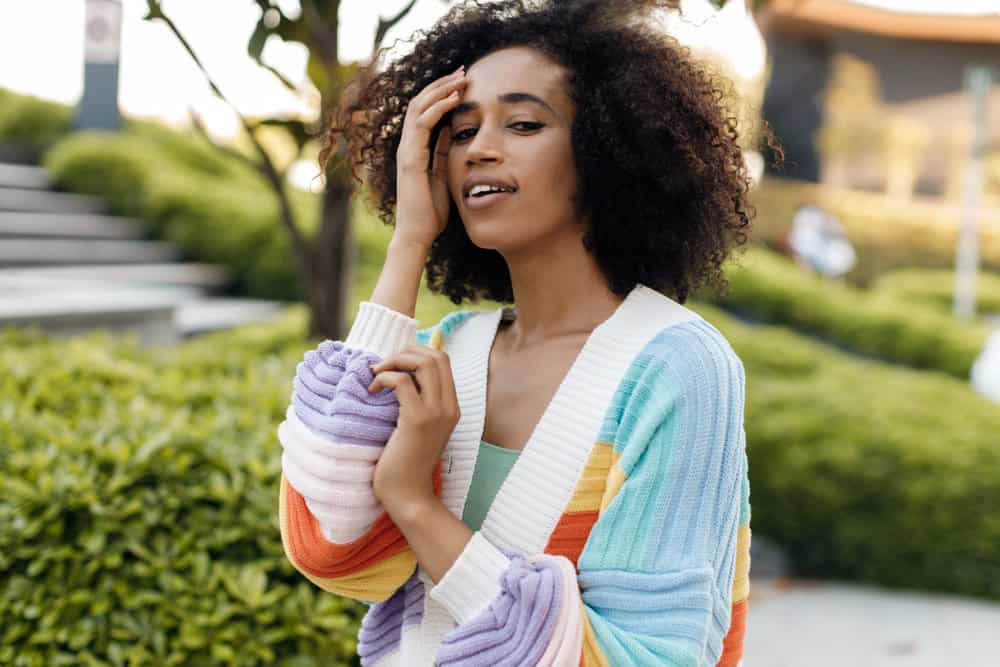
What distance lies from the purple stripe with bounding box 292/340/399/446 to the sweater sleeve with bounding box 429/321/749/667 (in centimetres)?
19

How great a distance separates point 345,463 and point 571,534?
11.6 inches

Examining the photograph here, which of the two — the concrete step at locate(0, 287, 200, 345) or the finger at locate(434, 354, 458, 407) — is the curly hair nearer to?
the finger at locate(434, 354, 458, 407)

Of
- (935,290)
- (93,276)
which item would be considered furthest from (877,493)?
(935,290)

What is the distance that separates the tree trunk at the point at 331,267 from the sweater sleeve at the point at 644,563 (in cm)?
246

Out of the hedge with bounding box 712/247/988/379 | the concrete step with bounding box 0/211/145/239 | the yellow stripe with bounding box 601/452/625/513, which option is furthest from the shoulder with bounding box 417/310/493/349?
the hedge with bounding box 712/247/988/379

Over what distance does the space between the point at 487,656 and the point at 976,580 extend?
4.30 m

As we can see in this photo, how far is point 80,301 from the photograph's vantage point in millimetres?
5949

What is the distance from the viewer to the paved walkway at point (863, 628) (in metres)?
4.15

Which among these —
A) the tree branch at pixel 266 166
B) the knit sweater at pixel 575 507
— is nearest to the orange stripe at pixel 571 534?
the knit sweater at pixel 575 507

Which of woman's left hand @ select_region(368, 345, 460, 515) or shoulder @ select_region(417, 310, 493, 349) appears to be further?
shoulder @ select_region(417, 310, 493, 349)

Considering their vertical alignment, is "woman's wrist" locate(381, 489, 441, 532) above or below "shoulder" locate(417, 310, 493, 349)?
below

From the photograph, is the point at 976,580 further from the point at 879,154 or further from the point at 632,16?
the point at 879,154

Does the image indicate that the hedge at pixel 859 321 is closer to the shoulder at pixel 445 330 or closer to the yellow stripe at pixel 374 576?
the shoulder at pixel 445 330

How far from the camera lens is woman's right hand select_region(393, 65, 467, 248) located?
1.44 m
